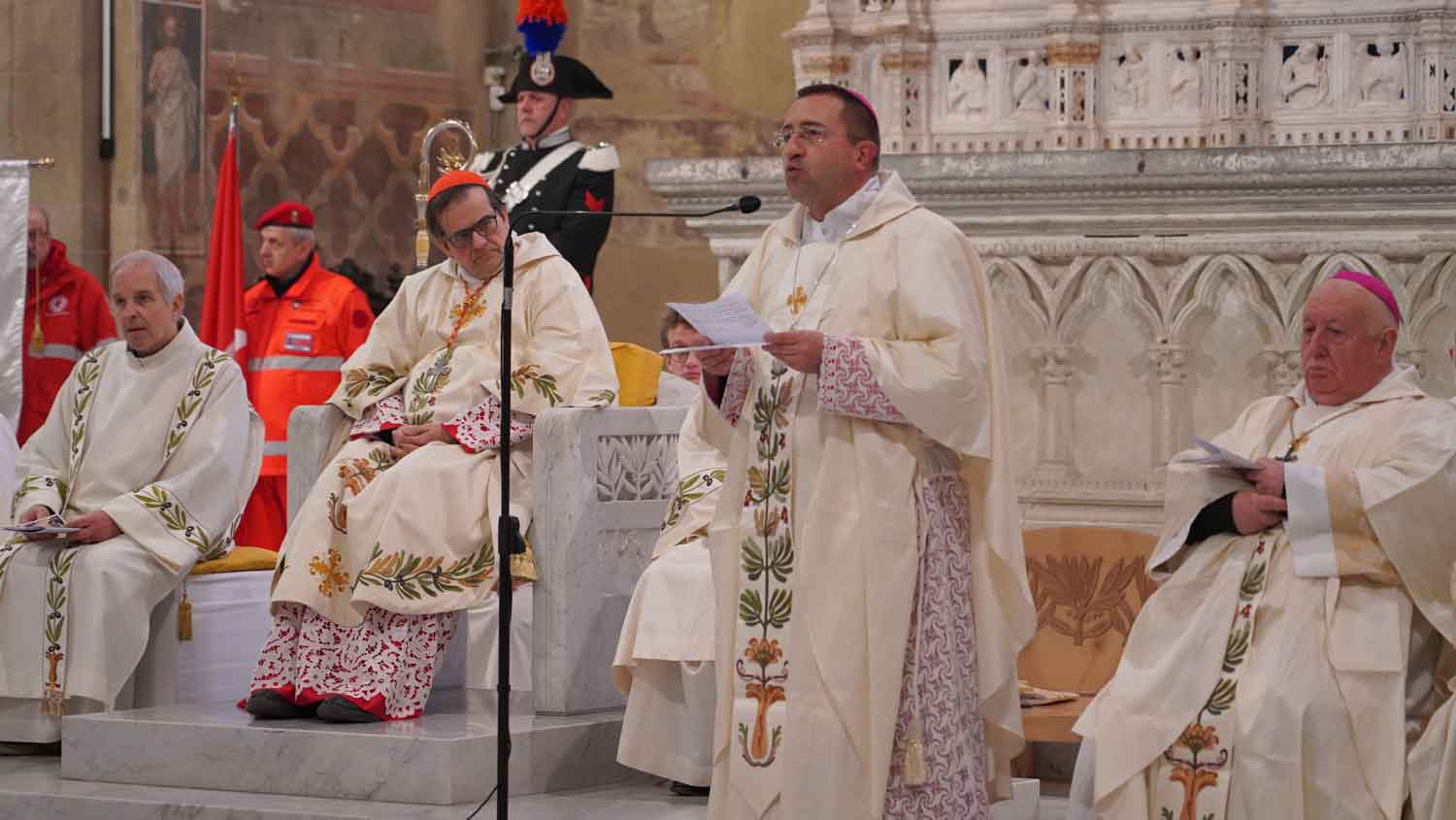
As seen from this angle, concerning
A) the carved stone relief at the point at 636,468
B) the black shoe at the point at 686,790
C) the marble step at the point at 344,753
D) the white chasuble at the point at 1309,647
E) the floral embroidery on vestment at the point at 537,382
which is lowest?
the black shoe at the point at 686,790

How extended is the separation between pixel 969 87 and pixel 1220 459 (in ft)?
13.2

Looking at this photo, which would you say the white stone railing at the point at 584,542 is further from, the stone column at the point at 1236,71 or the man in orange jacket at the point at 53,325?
the man in orange jacket at the point at 53,325

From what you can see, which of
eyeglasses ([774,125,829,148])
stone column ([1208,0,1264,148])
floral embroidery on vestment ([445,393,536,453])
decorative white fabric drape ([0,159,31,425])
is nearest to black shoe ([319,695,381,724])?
floral embroidery on vestment ([445,393,536,453])

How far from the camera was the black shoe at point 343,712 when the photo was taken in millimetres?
6711

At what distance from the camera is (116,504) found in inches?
298

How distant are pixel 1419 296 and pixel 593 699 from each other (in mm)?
2760

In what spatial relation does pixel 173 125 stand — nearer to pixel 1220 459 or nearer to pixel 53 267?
pixel 53 267

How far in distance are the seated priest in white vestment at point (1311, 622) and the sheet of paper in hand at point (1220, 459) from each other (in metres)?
0.02

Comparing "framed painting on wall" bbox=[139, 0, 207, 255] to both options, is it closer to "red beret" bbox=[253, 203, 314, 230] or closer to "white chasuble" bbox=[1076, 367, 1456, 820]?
"red beret" bbox=[253, 203, 314, 230]

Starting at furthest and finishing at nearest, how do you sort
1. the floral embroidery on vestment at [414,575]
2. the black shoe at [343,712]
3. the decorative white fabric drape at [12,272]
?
1. the decorative white fabric drape at [12,272]
2. the floral embroidery on vestment at [414,575]
3. the black shoe at [343,712]

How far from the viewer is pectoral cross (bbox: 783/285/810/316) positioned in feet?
18.6

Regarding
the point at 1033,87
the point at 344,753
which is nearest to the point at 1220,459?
the point at 344,753

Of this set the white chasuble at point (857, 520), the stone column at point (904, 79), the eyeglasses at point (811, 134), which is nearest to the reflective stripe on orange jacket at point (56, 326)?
the stone column at point (904, 79)

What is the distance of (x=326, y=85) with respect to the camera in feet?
40.7
